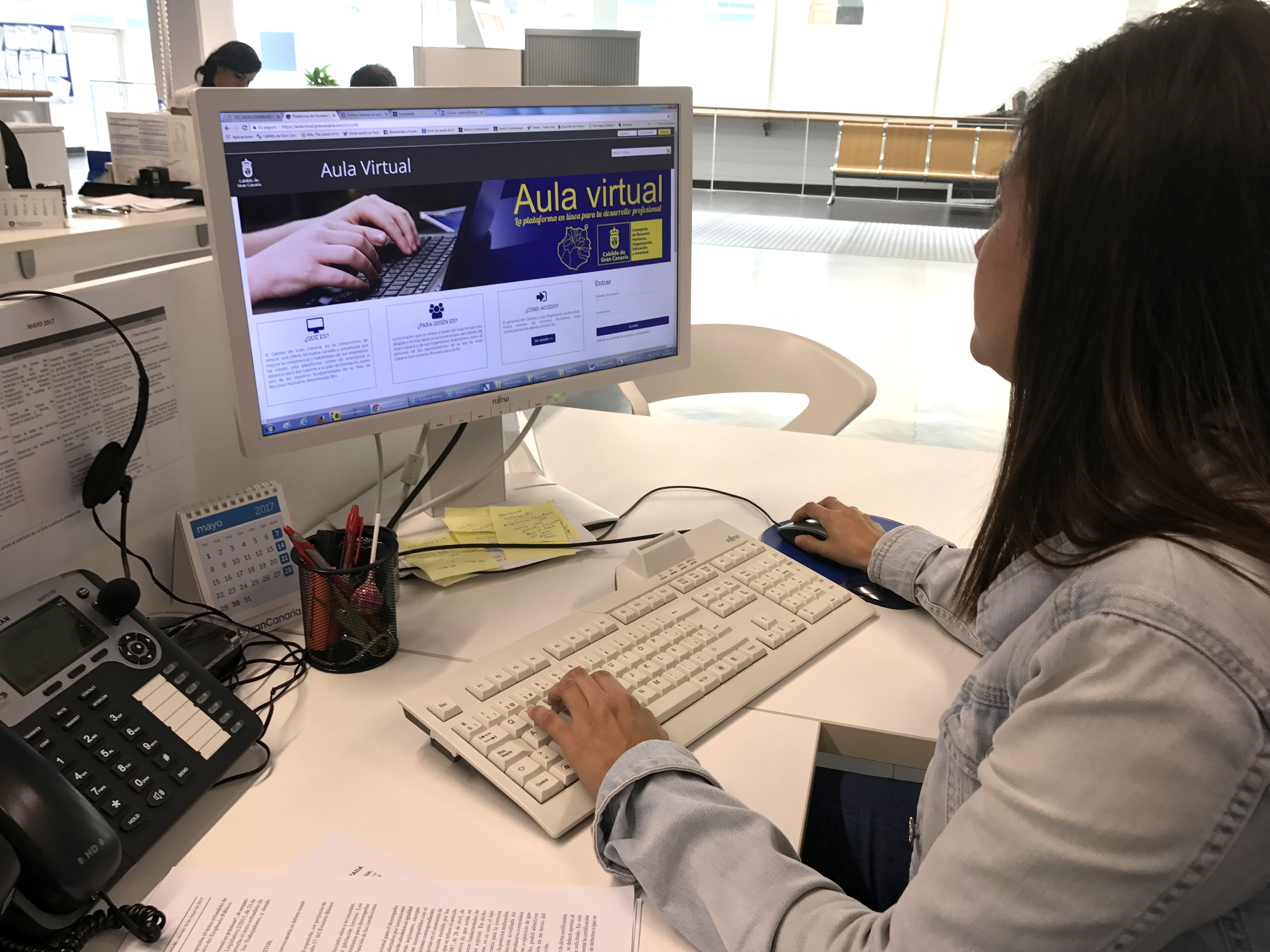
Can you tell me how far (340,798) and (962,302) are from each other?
5797 millimetres

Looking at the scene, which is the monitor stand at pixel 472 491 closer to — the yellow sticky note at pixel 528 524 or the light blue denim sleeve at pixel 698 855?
the yellow sticky note at pixel 528 524

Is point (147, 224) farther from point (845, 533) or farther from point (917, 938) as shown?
point (917, 938)

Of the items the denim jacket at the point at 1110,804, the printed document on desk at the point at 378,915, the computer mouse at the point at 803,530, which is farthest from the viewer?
the computer mouse at the point at 803,530

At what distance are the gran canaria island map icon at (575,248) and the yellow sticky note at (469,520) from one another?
332 millimetres

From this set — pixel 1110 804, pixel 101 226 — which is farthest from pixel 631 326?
pixel 101 226

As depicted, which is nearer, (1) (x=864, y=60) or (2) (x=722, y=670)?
(2) (x=722, y=670)

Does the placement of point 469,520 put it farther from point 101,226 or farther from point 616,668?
point 101,226

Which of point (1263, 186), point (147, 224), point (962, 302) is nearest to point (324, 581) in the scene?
point (1263, 186)

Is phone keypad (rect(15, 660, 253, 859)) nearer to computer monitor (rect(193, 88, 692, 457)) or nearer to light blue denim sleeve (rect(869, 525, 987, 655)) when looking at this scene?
computer monitor (rect(193, 88, 692, 457))

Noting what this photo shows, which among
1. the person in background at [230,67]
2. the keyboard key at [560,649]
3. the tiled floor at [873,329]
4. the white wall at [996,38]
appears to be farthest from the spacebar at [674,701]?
the white wall at [996,38]

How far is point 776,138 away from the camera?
10.2 metres

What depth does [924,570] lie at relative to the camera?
1.06m

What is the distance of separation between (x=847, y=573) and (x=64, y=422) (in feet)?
2.75

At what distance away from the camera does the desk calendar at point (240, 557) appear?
36.6 inches
